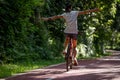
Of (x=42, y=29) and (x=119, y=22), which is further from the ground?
(x=119, y=22)

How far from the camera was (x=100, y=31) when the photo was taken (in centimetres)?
4069

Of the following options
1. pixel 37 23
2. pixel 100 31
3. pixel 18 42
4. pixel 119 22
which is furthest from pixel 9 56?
pixel 119 22

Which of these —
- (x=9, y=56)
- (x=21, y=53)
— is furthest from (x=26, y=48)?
(x=9, y=56)

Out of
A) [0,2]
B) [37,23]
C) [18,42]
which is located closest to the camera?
[0,2]

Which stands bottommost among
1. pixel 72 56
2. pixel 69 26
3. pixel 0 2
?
pixel 72 56

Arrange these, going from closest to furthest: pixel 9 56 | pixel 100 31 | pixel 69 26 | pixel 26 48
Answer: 1. pixel 69 26
2. pixel 9 56
3. pixel 26 48
4. pixel 100 31

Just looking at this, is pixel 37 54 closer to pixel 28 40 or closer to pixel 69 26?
pixel 28 40

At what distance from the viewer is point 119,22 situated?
51406 millimetres

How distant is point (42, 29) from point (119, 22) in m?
29.8

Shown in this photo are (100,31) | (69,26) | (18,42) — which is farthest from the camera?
(100,31)

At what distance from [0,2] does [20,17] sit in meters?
1.08

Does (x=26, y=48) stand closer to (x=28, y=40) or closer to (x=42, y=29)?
(x=28, y=40)

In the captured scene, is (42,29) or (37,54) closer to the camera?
(37,54)

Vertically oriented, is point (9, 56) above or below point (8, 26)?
below
